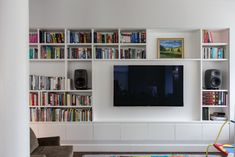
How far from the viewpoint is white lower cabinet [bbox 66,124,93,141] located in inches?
169

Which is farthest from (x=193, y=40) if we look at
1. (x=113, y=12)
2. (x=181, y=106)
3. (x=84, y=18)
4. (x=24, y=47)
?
(x=24, y=47)

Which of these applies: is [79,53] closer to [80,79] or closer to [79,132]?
[80,79]

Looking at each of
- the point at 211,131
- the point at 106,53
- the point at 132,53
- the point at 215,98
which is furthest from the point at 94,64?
the point at 211,131

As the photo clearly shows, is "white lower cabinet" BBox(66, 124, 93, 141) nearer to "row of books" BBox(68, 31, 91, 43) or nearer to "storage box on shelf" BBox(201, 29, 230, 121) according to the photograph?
"row of books" BBox(68, 31, 91, 43)

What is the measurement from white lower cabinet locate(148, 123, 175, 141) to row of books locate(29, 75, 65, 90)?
180cm

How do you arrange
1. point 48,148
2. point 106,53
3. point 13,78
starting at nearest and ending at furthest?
point 13,78
point 48,148
point 106,53

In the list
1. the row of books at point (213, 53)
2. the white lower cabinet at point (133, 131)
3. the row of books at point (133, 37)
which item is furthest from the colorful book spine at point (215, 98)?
the row of books at point (133, 37)

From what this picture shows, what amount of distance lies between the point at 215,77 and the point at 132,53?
62.5 inches

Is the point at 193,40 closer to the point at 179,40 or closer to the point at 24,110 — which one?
the point at 179,40

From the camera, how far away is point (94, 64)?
443 centimetres

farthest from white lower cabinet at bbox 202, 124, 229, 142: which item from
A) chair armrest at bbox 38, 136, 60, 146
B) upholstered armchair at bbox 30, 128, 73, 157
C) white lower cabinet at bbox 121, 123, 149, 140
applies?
chair armrest at bbox 38, 136, 60, 146

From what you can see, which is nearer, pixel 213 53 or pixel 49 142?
pixel 49 142

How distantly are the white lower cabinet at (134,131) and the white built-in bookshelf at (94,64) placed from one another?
37 cm

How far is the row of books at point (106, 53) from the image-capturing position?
4395 millimetres
